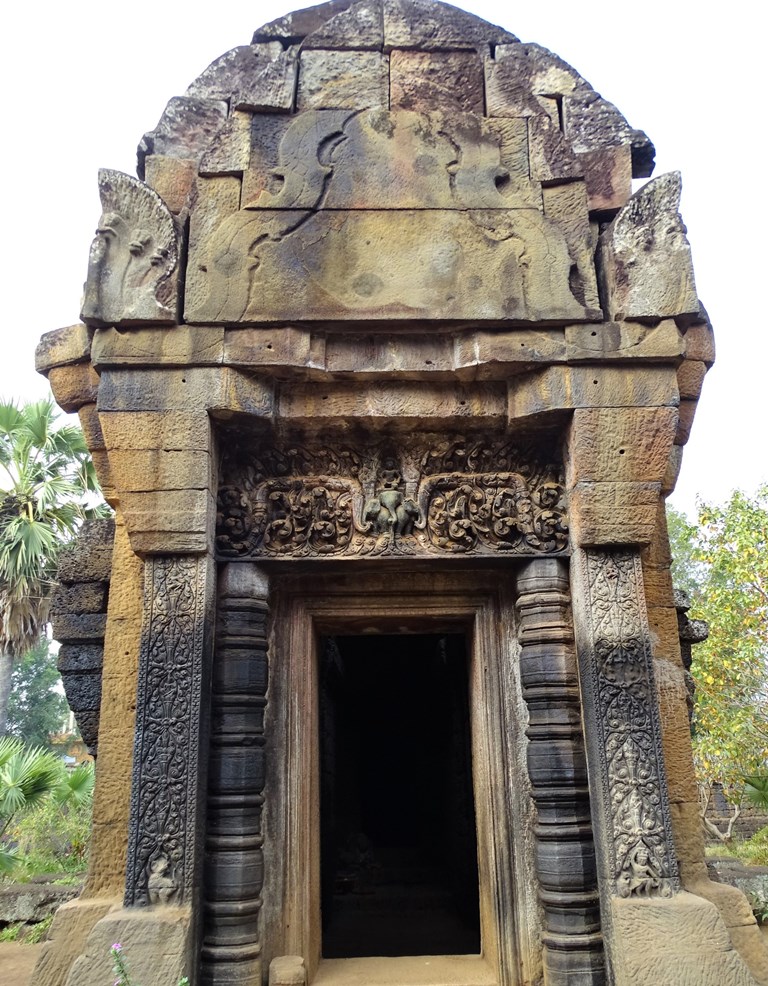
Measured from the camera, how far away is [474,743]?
4.18 meters

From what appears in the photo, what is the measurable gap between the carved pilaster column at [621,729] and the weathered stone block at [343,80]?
111 inches

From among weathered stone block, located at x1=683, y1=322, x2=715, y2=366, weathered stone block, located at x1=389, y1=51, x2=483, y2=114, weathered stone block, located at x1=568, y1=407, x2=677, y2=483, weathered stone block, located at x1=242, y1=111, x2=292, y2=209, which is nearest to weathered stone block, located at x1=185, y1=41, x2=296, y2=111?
weathered stone block, located at x1=242, y1=111, x2=292, y2=209

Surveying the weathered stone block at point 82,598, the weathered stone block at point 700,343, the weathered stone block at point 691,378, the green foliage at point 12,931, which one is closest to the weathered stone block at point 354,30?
the weathered stone block at point 700,343

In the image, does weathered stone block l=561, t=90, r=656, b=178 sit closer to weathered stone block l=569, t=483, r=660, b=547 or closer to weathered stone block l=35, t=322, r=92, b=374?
weathered stone block l=569, t=483, r=660, b=547

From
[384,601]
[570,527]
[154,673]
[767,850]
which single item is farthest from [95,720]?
[767,850]

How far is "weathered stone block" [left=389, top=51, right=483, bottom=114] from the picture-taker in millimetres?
4281

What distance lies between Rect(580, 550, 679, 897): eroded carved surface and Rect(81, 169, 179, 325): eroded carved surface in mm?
2535

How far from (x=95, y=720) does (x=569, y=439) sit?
119 inches

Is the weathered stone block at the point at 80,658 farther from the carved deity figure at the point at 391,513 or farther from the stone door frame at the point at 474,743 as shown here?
the carved deity figure at the point at 391,513

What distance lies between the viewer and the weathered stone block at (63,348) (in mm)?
4145

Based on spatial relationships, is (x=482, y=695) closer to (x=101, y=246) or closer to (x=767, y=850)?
(x=101, y=246)

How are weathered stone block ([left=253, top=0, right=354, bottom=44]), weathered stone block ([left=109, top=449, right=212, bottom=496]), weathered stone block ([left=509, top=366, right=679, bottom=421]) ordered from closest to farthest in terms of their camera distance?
weathered stone block ([left=109, top=449, right=212, bottom=496]), weathered stone block ([left=509, top=366, right=679, bottom=421]), weathered stone block ([left=253, top=0, right=354, bottom=44])

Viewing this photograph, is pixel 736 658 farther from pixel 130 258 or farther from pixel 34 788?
pixel 130 258

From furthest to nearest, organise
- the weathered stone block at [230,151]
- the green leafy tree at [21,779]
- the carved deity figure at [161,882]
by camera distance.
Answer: the green leafy tree at [21,779] → the weathered stone block at [230,151] → the carved deity figure at [161,882]
